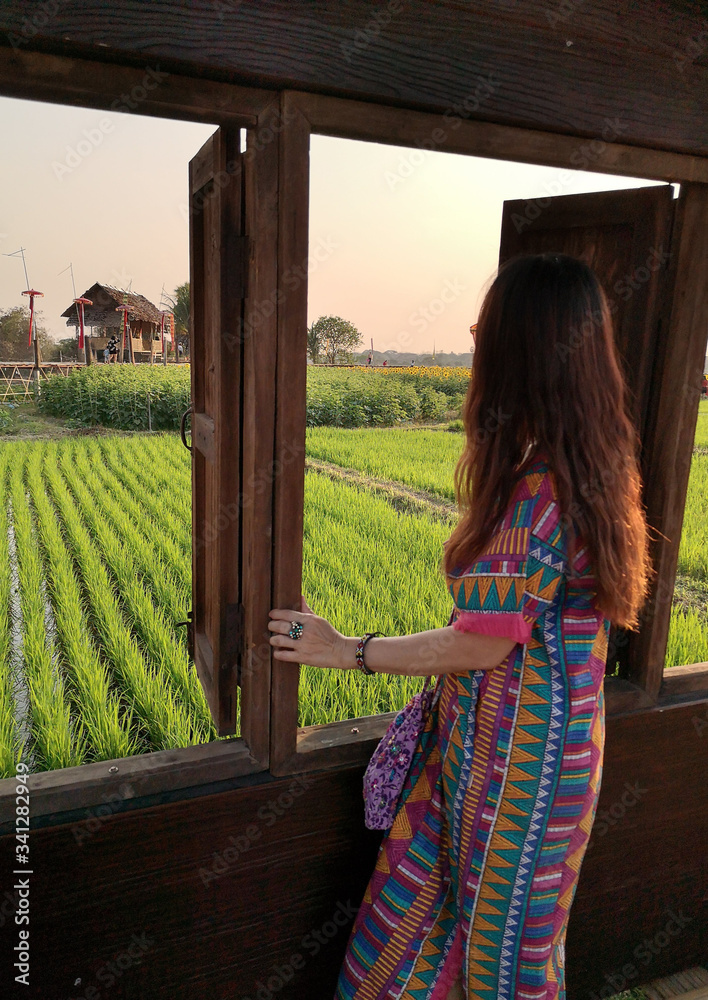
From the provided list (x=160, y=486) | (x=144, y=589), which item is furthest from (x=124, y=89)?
(x=160, y=486)

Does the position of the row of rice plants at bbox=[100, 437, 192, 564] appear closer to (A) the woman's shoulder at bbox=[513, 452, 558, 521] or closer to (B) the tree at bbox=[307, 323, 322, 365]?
(A) the woman's shoulder at bbox=[513, 452, 558, 521]

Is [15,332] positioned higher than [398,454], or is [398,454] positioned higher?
[15,332]

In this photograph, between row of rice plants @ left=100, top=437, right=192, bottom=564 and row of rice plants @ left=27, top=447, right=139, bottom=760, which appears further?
row of rice plants @ left=100, top=437, right=192, bottom=564

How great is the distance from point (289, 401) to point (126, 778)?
77cm

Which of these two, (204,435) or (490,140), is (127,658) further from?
(490,140)

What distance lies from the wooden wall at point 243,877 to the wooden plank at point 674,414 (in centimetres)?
21

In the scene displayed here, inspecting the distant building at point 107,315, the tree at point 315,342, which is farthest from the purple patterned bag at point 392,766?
the tree at point 315,342

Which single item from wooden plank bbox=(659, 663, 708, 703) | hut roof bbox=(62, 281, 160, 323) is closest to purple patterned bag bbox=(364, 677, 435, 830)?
wooden plank bbox=(659, 663, 708, 703)

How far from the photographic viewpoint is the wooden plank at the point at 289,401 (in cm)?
126

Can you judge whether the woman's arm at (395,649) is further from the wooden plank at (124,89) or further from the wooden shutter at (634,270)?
the wooden plank at (124,89)

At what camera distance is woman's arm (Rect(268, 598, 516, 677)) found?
4.02 ft

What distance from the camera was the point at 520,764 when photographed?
49.2 inches

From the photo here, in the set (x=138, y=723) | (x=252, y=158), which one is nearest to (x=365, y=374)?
(x=138, y=723)

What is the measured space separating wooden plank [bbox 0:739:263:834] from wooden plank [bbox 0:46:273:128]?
1150mm
